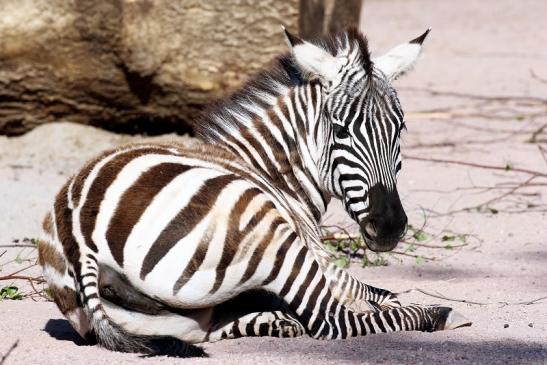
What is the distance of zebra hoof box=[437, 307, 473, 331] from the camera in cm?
488

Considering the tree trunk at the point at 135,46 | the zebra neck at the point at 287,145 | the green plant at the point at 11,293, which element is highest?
the tree trunk at the point at 135,46

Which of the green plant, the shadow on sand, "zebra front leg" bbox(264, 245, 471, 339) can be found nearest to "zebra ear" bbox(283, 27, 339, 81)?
"zebra front leg" bbox(264, 245, 471, 339)

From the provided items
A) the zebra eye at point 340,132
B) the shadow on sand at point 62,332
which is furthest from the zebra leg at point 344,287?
the shadow on sand at point 62,332

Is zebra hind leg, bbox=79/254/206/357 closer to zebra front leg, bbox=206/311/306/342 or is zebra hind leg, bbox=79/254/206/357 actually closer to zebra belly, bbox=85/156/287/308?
zebra belly, bbox=85/156/287/308

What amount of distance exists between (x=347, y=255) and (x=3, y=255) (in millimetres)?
2294

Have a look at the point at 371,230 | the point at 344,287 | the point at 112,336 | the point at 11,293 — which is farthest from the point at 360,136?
the point at 11,293

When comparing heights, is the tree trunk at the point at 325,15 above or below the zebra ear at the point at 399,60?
above

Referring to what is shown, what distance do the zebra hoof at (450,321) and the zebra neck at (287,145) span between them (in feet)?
2.87

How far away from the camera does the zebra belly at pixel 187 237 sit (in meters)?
4.41

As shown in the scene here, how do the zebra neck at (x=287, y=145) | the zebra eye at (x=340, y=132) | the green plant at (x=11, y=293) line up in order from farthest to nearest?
the green plant at (x=11, y=293)
the zebra neck at (x=287, y=145)
the zebra eye at (x=340, y=132)

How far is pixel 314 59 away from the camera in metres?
5.17

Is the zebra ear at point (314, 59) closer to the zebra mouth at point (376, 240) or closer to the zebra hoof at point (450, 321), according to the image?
the zebra mouth at point (376, 240)

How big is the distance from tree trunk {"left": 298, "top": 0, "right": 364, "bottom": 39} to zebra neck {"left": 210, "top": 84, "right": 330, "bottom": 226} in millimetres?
3552

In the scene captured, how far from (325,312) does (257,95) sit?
1.36 metres
